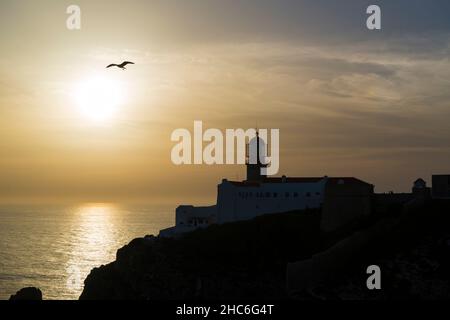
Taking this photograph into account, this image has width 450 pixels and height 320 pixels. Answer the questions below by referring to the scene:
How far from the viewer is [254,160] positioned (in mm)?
80875

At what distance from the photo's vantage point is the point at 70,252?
170500mm

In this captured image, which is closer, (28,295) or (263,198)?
(28,295)

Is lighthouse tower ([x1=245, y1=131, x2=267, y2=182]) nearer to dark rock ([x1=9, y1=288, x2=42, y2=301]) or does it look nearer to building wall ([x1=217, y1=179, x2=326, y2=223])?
building wall ([x1=217, y1=179, x2=326, y2=223])

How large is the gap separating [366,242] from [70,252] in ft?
415

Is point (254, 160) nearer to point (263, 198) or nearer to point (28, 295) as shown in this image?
point (263, 198)

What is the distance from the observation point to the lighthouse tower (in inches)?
3179

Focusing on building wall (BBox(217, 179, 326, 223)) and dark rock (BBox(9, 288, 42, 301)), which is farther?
building wall (BBox(217, 179, 326, 223))

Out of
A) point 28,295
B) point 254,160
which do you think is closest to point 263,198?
point 254,160

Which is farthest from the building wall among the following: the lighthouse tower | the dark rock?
the dark rock

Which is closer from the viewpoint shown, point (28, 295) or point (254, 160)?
point (28, 295)

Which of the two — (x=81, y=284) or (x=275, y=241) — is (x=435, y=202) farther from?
(x=81, y=284)

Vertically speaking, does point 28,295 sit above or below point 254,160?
below

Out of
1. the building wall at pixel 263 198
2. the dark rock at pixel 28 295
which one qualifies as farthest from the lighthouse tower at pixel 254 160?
the dark rock at pixel 28 295
